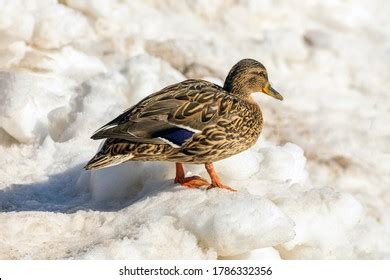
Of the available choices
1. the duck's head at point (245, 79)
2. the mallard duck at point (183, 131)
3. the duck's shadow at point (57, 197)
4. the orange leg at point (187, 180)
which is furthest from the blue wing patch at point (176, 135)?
the duck's head at point (245, 79)

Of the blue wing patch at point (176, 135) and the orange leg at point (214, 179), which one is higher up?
the blue wing patch at point (176, 135)

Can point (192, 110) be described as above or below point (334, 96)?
above

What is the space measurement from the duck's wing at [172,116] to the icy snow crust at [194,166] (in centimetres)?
35

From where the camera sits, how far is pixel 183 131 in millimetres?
5453

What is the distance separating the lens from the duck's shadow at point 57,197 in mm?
5754

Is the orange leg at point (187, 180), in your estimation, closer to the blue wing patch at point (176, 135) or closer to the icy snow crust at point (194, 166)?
the icy snow crust at point (194, 166)

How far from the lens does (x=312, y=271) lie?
5.05 m

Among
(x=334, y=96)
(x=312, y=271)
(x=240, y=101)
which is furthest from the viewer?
(x=334, y=96)

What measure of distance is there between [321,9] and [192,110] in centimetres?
431

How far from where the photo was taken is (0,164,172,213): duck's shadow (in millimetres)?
5754

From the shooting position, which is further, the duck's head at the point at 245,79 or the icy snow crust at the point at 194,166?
the duck's head at the point at 245,79

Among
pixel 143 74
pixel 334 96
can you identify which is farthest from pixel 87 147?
pixel 334 96

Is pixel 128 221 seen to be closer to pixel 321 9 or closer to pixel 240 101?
pixel 240 101

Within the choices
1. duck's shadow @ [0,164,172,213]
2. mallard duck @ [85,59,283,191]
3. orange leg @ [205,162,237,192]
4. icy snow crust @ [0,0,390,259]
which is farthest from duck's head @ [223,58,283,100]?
duck's shadow @ [0,164,172,213]
